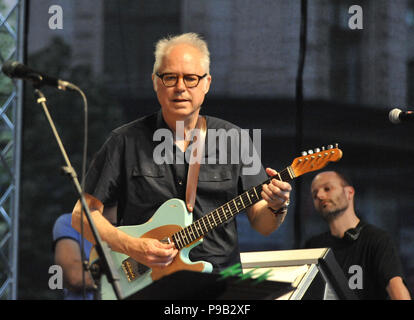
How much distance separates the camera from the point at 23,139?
4742 millimetres

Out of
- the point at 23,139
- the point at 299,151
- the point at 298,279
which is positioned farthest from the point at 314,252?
the point at 23,139

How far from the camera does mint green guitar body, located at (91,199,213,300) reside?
318 cm

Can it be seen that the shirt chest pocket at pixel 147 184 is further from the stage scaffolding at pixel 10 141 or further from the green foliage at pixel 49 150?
the stage scaffolding at pixel 10 141

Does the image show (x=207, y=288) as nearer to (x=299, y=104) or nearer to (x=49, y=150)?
(x=299, y=104)

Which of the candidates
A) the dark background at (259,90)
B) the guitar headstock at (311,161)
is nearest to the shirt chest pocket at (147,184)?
the guitar headstock at (311,161)

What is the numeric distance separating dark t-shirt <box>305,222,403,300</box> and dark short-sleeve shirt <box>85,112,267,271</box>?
144 cm

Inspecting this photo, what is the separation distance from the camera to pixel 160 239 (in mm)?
3238

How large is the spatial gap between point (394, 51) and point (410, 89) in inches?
11.4

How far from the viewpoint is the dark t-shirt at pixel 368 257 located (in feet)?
14.5

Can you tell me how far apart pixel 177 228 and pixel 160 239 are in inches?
3.9

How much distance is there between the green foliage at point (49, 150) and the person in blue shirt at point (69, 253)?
0.12 metres

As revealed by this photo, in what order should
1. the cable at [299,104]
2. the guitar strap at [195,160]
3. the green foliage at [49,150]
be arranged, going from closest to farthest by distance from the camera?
the guitar strap at [195,160], the cable at [299,104], the green foliage at [49,150]

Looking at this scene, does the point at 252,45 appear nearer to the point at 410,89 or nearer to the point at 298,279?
the point at 410,89

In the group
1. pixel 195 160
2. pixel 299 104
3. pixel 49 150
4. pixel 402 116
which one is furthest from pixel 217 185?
pixel 49 150
